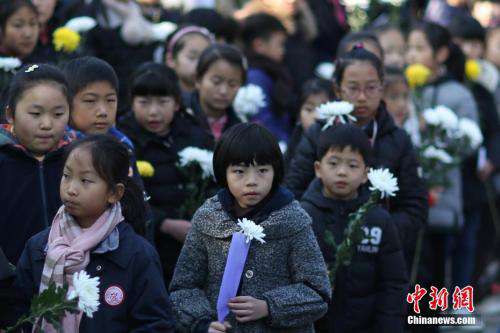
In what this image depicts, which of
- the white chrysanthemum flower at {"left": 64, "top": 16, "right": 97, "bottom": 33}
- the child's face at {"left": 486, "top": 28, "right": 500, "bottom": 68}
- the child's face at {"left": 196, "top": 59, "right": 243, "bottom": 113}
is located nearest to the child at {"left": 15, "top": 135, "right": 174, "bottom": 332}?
the child's face at {"left": 196, "top": 59, "right": 243, "bottom": 113}

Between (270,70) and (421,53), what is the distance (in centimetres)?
127

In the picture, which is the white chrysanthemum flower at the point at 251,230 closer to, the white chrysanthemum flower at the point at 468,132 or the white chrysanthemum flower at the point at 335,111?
the white chrysanthemum flower at the point at 335,111

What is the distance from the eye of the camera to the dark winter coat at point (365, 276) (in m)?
5.71

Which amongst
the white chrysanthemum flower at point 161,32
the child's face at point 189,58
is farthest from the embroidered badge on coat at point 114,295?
the white chrysanthemum flower at point 161,32

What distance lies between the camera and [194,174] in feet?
20.8

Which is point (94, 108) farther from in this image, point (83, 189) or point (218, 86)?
point (218, 86)

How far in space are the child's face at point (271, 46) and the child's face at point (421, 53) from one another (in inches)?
41.6

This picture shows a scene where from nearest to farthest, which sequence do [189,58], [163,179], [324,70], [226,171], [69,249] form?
[69,249], [226,171], [163,179], [189,58], [324,70]

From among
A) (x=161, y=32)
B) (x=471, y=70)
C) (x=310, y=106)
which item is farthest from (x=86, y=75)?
(x=471, y=70)

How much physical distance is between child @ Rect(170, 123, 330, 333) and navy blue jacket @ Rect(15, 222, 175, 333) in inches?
12.6

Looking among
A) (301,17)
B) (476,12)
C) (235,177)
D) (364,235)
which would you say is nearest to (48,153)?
(235,177)

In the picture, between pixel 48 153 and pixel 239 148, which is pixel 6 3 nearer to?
pixel 48 153

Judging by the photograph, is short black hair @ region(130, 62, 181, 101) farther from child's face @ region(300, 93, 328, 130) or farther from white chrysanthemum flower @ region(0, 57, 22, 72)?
child's face @ region(300, 93, 328, 130)

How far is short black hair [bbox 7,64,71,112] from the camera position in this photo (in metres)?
5.22
